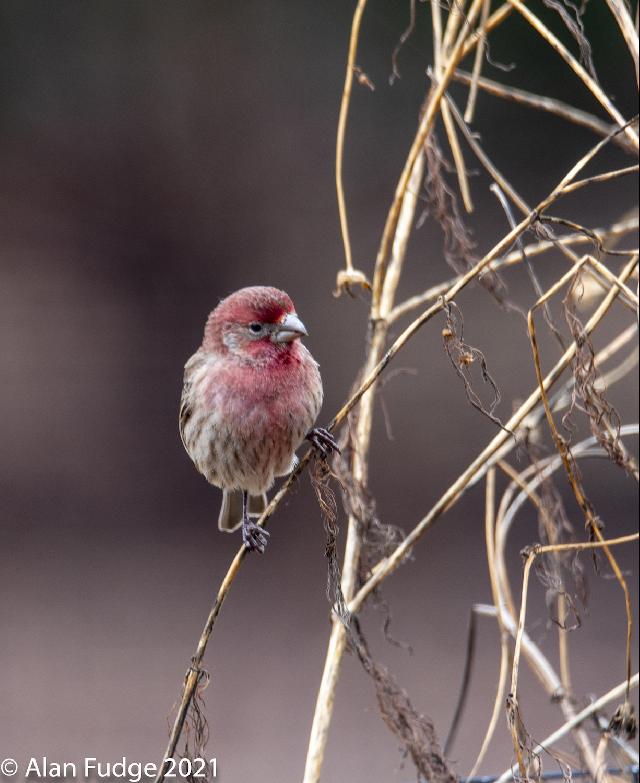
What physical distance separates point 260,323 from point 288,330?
0.11 meters

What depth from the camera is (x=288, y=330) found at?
3.74 metres

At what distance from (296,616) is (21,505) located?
9.15 feet

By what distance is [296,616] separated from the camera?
9773mm

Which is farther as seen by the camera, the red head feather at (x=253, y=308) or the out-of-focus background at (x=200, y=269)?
the out-of-focus background at (x=200, y=269)

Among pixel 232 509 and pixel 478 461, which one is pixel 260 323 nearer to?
pixel 478 461

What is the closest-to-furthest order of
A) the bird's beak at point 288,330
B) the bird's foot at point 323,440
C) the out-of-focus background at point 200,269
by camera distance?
the bird's foot at point 323,440 < the bird's beak at point 288,330 < the out-of-focus background at point 200,269

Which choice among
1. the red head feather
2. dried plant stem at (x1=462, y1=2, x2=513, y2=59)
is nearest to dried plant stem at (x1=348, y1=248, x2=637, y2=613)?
dried plant stem at (x1=462, y1=2, x2=513, y2=59)

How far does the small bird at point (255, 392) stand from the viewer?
12.3 feet

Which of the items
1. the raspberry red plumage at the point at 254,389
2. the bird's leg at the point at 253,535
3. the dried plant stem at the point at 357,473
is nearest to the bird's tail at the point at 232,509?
the bird's leg at the point at 253,535

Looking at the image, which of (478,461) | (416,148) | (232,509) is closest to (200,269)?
(232,509)

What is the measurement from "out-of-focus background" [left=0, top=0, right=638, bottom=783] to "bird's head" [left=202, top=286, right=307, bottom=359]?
5.97m

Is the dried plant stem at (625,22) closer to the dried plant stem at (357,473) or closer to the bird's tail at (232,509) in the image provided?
the dried plant stem at (357,473)

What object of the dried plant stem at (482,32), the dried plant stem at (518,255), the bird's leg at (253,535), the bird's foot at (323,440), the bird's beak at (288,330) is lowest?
the bird's leg at (253,535)

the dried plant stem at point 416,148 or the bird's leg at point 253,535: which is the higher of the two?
the dried plant stem at point 416,148
